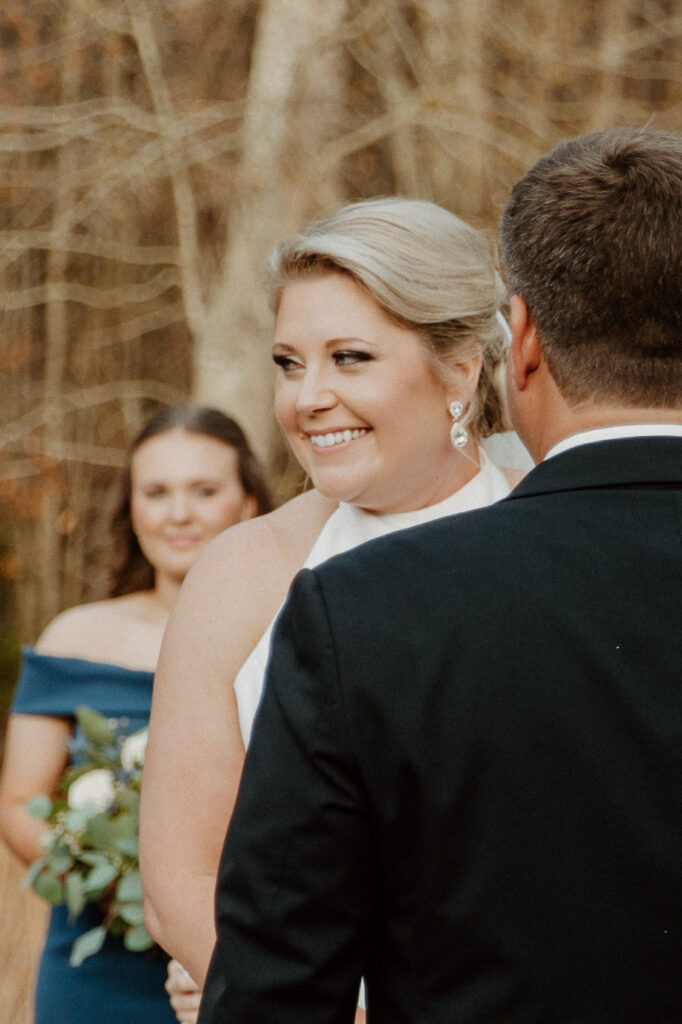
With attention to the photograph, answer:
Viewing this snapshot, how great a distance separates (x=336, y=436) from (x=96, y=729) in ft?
3.59

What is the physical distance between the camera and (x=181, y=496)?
140 inches

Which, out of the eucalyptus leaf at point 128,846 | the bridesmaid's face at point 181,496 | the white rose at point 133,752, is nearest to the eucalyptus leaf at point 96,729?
the white rose at point 133,752

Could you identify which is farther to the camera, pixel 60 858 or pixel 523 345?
pixel 60 858

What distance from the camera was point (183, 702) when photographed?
2.07 meters

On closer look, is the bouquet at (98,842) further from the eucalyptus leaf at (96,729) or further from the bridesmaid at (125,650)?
the bridesmaid at (125,650)

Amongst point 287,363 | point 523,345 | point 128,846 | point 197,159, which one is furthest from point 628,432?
point 197,159

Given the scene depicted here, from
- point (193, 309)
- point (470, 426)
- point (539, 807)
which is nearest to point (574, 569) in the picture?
point (539, 807)

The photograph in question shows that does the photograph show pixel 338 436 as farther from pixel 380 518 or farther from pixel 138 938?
pixel 138 938

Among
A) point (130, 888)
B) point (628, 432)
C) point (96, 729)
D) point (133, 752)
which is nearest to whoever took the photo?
point (628, 432)

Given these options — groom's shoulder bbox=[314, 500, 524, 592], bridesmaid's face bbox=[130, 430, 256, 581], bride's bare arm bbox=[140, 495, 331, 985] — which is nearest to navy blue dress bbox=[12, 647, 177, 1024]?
bridesmaid's face bbox=[130, 430, 256, 581]

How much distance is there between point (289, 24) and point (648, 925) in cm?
671

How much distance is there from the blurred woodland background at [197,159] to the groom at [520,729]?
18.0ft

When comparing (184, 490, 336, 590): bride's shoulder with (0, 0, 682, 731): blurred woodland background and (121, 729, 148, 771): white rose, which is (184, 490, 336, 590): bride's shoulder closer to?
(121, 729, 148, 771): white rose

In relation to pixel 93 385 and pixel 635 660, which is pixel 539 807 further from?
pixel 93 385
